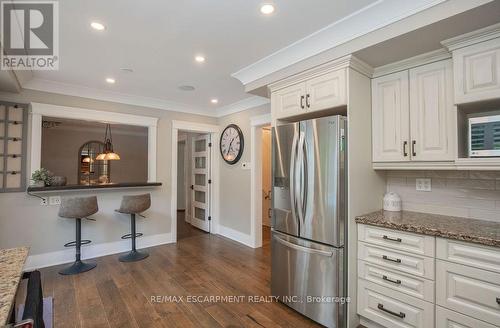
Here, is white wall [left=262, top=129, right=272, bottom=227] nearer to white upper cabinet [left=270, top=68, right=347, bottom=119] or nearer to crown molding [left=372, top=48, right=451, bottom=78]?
white upper cabinet [left=270, top=68, right=347, bottom=119]

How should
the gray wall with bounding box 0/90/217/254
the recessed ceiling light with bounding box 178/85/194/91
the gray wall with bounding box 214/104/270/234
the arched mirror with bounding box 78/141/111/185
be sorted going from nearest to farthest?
the gray wall with bounding box 0/90/217/254, the recessed ceiling light with bounding box 178/85/194/91, the gray wall with bounding box 214/104/270/234, the arched mirror with bounding box 78/141/111/185

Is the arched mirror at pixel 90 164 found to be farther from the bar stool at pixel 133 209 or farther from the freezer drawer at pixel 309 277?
the freezer drawer at pixel 309 277

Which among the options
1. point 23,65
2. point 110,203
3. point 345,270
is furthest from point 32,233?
point 345,270

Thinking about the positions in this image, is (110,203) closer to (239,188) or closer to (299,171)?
A: (239,188)

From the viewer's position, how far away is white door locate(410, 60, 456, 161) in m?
1.94

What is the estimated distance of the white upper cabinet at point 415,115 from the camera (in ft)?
6.40

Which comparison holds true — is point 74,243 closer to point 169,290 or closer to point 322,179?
point 169,290

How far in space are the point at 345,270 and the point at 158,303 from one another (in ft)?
6.09

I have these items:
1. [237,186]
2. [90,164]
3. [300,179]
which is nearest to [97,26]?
[300,179]

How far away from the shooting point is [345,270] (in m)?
2.06

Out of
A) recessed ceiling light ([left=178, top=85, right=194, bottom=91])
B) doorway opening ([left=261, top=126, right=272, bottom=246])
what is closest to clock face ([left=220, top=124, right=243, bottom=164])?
doorway opening ([left=261, top=126, right=272, bottom=246])

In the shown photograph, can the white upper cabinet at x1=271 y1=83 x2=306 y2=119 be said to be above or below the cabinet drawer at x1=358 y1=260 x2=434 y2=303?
above

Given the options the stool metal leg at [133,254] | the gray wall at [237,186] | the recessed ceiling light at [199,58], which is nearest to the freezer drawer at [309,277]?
the gray wall at [237,186]

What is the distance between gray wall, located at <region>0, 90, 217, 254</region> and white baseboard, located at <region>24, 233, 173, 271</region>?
71mm
